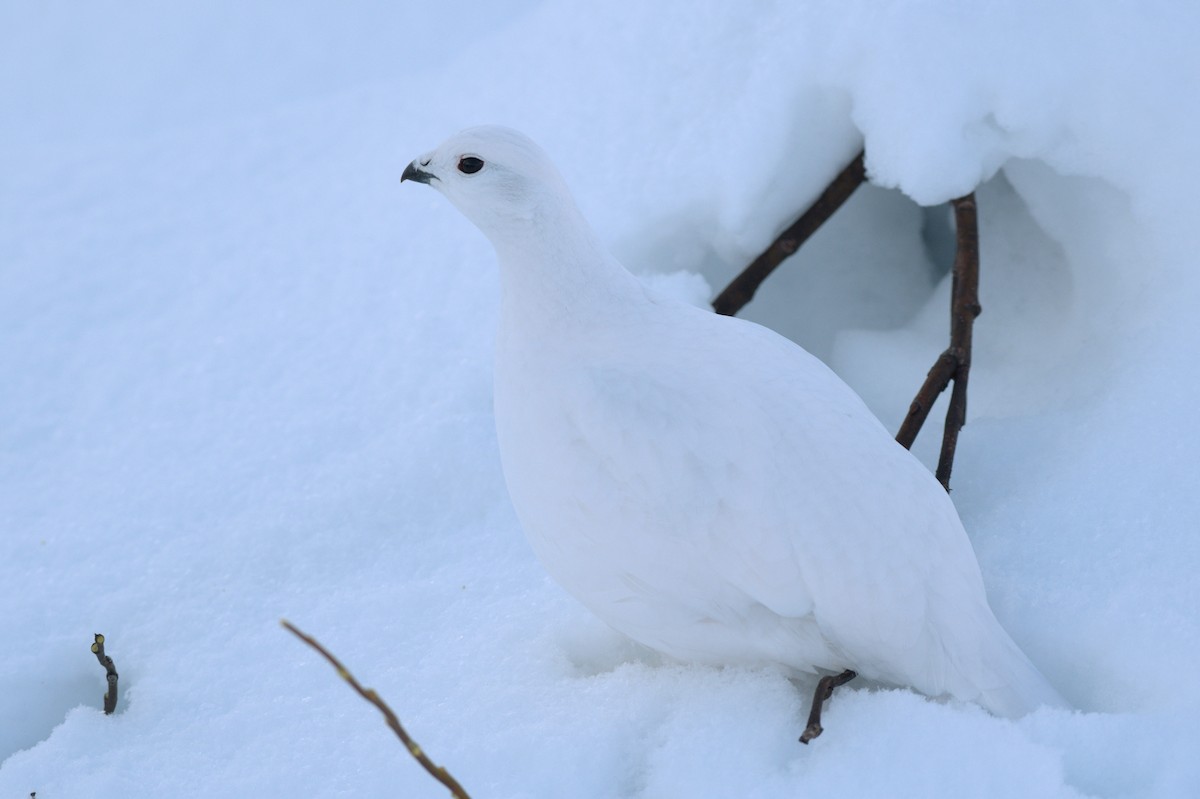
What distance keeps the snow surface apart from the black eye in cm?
89

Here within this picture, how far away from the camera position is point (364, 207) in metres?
3.73

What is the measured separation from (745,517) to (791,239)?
1.38m

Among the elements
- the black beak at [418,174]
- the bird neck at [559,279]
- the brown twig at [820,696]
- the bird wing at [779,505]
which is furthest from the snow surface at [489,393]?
the black beak at [418,174]

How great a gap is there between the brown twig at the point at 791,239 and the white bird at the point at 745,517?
3.11ft

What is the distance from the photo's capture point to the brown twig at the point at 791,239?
10.1 ft

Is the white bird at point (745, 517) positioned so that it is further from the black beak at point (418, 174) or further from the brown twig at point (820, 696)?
the black beak at point (418, 174)

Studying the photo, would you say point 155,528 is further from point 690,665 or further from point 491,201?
point 690,665

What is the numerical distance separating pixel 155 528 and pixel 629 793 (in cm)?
157

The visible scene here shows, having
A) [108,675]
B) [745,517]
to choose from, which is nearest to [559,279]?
[745,517]

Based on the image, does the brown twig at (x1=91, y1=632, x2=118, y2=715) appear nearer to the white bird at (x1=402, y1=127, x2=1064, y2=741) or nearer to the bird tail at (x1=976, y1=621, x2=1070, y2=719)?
the white bird at (x1=402, y1=127, x2=1064, y2=741)

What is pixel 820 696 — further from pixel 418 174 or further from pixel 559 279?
pixel 418 174

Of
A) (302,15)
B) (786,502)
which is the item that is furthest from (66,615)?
(302,15)

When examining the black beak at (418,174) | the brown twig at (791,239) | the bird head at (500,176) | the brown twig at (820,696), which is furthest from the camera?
the brown twig at (791,239)

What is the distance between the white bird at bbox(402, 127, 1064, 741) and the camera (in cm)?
189
